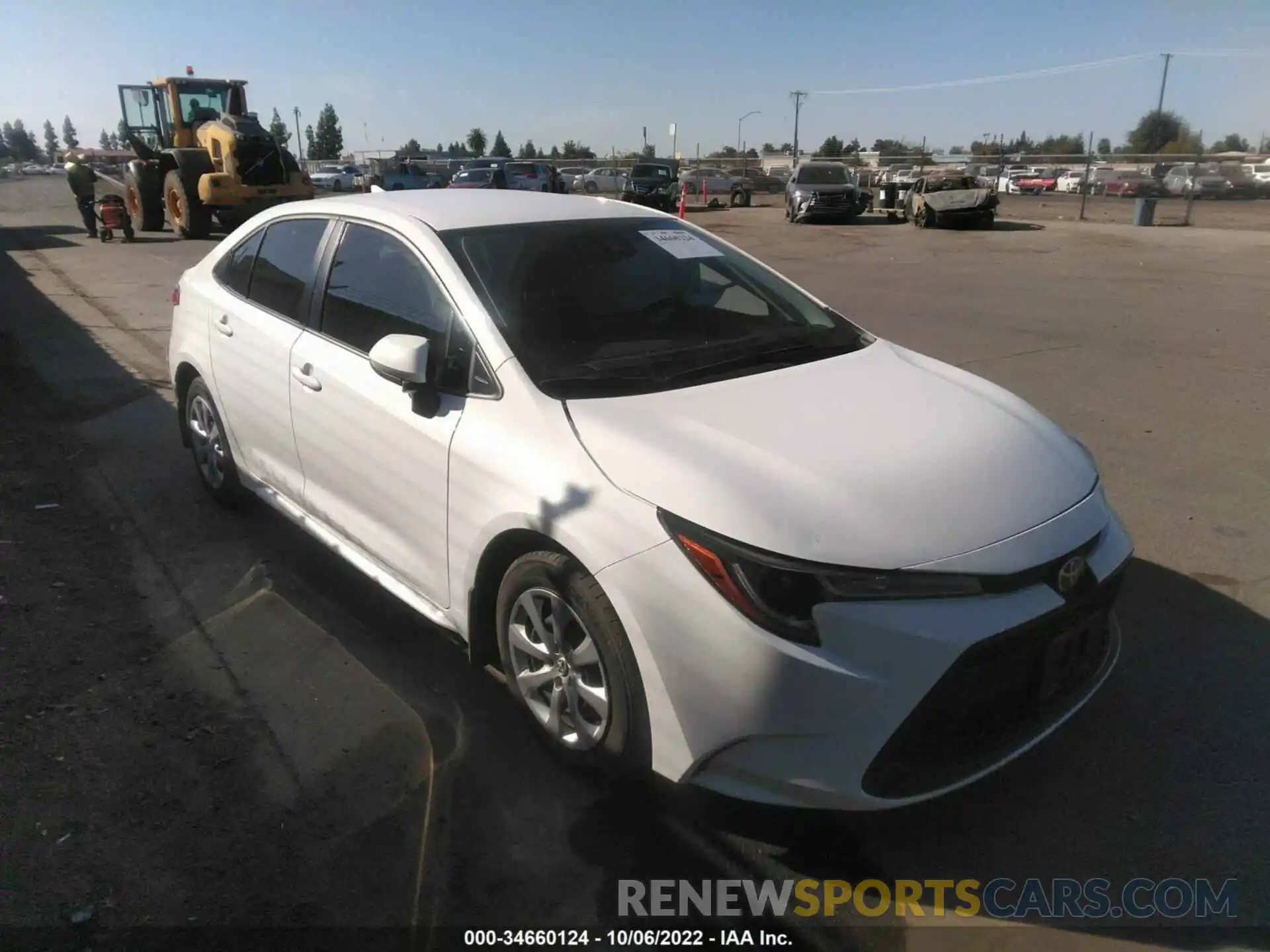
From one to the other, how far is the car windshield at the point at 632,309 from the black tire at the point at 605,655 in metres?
0.57

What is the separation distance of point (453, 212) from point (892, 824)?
2690mm

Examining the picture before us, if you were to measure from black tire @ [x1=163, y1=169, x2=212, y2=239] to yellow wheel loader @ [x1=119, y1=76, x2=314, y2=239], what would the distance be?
0.8 inches

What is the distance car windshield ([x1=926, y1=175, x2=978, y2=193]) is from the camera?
25.4 m

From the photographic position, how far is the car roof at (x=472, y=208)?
364 cm

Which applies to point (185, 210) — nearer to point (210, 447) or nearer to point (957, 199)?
point (210, 447)

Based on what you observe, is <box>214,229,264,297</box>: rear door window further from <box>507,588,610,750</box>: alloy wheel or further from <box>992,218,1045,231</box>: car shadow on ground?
Answer: <box>992,218,1045,231</box>: car shadow on ground

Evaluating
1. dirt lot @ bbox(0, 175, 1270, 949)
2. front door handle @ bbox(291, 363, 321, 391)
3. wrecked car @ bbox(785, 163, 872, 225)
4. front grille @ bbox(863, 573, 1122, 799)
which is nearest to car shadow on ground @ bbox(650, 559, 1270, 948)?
dirt lot @ bbox(0, 175, 1270, 949)

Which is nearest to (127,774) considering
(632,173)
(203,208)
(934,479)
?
(934,479)

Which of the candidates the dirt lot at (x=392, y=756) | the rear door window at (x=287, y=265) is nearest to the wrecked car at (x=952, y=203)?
the dirt lot at (x=392, y=756)

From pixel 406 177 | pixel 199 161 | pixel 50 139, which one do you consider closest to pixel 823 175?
pixel 199 161

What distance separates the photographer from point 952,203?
81.4ft

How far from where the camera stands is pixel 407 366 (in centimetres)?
305

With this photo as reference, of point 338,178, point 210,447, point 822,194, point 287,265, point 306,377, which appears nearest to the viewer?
point 306,377

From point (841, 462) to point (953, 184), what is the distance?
25510mm
